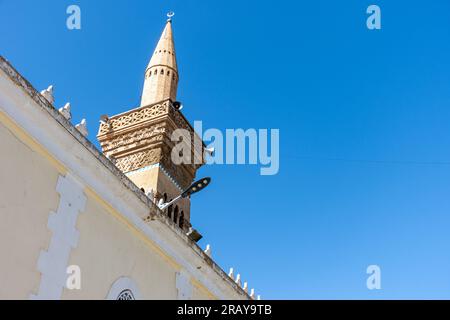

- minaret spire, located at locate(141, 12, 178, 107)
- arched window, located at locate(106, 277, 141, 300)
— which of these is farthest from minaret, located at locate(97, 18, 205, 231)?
arched window, located at locate(106, 277, 141, 300)

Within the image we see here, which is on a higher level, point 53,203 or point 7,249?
point 53,203

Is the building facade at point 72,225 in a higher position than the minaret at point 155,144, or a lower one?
lower

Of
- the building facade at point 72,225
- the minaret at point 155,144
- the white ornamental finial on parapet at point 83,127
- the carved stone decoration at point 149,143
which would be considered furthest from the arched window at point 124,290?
the carved stone decoration at point 149,143

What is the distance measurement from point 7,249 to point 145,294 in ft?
8.70

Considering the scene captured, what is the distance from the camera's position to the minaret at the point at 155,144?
1477cm

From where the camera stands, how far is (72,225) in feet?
22.5

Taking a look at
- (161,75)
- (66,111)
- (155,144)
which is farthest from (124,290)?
(161,75)

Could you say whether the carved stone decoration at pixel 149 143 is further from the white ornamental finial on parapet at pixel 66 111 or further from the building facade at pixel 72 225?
the white ornamental finial on parapet at pixel 66 111

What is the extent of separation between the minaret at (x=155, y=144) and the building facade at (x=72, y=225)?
16.9 ft

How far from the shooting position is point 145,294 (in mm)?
8055

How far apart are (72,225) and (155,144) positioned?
27.0 ft

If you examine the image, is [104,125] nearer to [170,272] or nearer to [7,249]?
[170,272]

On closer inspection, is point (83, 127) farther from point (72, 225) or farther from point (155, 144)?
point (155, 144)
